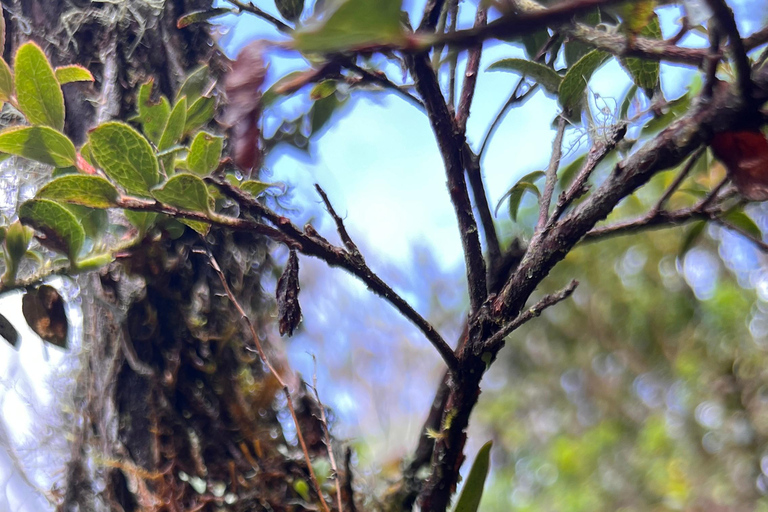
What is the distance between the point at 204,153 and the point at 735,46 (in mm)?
284

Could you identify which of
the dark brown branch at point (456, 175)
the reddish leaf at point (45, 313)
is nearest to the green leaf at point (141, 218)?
the reddish leaf at point (45, 313)

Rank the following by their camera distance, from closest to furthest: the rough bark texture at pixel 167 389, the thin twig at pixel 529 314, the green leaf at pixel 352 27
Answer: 1. the green leaf at pixel 352 27
2. the thin twig at pixel 529 314
3. the rough bark texture at pixel 167 389

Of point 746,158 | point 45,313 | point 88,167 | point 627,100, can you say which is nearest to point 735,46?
point 746,158

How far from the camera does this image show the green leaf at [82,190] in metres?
0.30

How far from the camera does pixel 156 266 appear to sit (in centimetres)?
52

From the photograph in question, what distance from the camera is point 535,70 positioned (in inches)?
13.4

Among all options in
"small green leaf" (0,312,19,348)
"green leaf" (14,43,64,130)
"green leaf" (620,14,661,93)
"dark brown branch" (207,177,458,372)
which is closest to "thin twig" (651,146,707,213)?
"green leaf" (620,14,661,93)

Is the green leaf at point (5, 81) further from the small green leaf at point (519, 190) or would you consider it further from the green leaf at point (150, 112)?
the small green leaf at point (519, 190)

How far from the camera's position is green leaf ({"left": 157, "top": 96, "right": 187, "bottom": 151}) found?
1.21ft

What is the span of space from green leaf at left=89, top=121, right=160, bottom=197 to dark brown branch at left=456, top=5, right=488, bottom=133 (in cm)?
19

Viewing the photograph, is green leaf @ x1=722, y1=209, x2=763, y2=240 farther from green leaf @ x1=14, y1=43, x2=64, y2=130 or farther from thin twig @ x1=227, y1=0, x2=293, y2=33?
green leaf @ x1=14, y1=43, x2=64, y2=130

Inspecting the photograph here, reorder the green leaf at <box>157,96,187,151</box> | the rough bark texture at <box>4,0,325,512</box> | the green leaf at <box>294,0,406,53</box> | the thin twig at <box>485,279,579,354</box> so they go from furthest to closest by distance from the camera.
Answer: the rough bark texture at <box>4,0,325,512</box> → the green leaf at <box>157,96,187,151</box> → the thin twig at <box>485,279,579,354</box> → the green leaf at <box>294,0,406,53</box>

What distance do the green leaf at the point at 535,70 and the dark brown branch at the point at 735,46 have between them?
155mm

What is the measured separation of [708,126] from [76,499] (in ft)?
2.01
